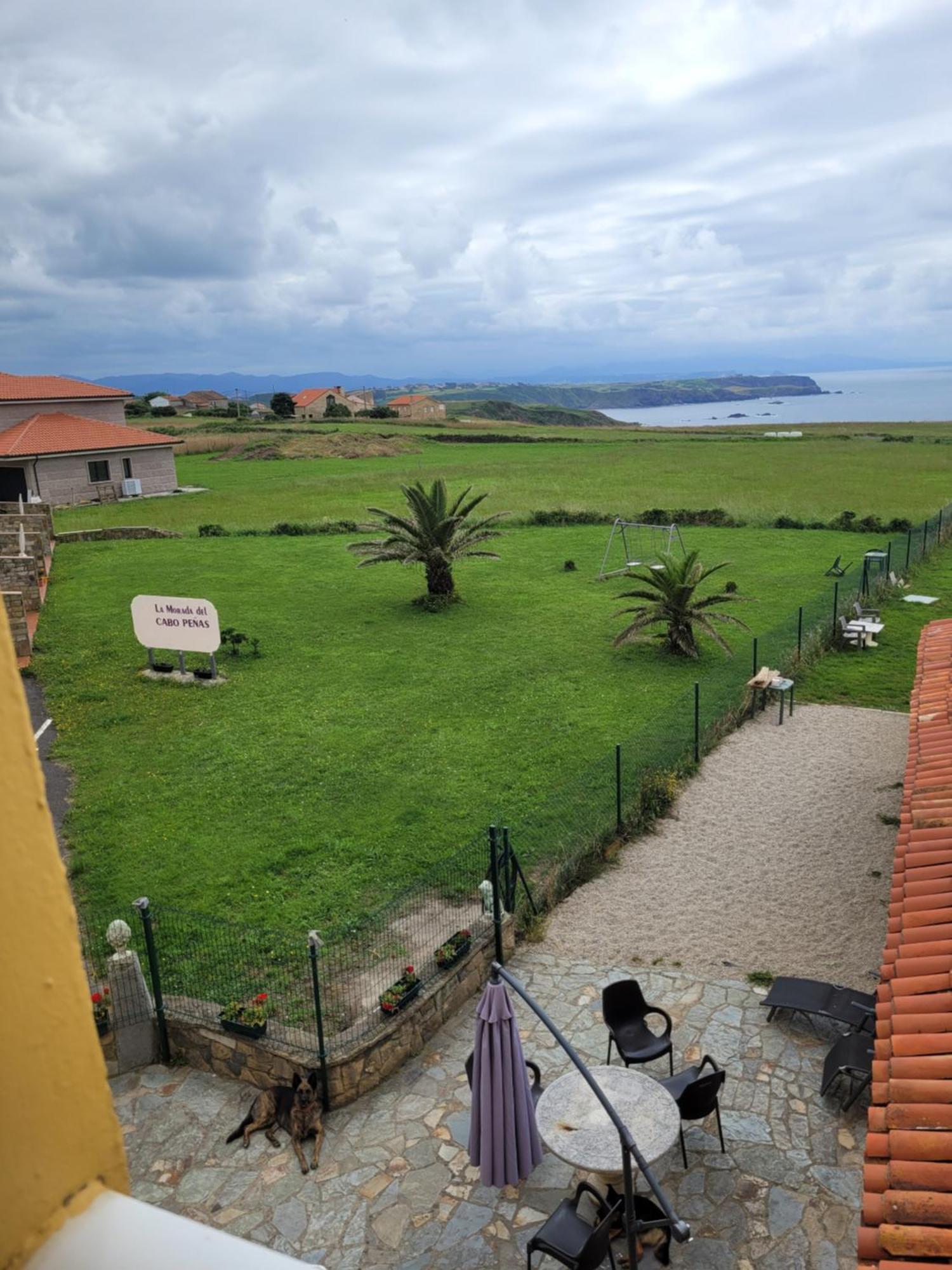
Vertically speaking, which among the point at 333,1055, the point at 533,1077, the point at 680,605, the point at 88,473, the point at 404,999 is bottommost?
the point at 533,1077

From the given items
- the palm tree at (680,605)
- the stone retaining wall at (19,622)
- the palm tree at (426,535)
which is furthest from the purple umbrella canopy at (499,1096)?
the palm tree at (426,535)

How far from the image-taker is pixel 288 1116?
8.67 meters

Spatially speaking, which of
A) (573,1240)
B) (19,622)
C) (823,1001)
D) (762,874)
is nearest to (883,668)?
(762,874)

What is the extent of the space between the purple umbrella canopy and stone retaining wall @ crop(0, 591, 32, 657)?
54.9 feet

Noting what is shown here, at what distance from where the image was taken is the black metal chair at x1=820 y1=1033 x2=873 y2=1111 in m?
8.73

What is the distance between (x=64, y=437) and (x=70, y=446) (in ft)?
3.78

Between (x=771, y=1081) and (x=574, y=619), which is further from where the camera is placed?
(x=574, y=619)

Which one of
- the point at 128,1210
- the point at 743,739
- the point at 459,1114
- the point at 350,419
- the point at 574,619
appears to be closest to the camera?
the point at 128,1210

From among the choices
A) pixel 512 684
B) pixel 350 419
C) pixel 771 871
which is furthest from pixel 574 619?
pixel 350 419

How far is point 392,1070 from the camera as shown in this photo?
9609 millimetres

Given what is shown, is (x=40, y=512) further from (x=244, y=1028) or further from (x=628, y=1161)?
(x=628, y=1161)

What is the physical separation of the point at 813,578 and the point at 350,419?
327 feet

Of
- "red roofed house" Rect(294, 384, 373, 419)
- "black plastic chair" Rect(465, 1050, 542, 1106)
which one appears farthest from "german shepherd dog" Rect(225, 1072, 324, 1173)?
"red roofed house" Rect(294, 384, 373, 419)

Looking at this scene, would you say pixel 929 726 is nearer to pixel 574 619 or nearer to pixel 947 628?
pixel 947 628
